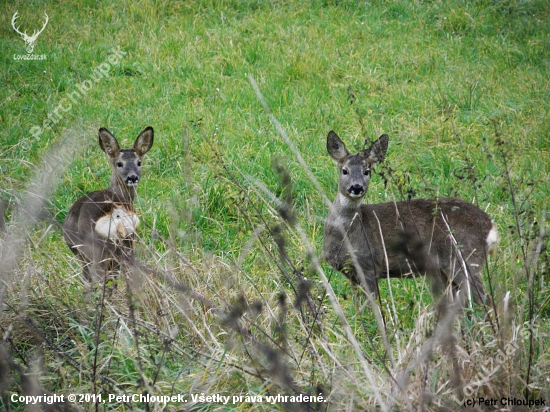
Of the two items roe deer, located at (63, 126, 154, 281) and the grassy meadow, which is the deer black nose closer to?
the grassy meadow

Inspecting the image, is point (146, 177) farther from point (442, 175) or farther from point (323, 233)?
point (442, 175)

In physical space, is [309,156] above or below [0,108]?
below

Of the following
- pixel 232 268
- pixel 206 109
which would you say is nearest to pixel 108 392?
pixel 232 268

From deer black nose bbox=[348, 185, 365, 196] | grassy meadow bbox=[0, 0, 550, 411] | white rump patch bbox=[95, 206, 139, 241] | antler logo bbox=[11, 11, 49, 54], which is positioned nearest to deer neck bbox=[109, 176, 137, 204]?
grassy meadow bbox=[0, 0, 550, 411]

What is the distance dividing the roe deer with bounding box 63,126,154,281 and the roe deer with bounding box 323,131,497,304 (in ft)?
4.36

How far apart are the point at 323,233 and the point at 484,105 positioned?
294cm

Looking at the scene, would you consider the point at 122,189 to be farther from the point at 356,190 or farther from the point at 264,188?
the point at 264,188

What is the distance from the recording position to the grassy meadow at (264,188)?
116 inches

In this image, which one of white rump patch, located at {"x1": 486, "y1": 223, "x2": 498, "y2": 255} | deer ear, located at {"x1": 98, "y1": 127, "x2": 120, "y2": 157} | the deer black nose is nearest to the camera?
white rump patch, located at {"x1": 486, "y1": 223, "x2": 498, "y2": 255}

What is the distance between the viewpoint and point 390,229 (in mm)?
5031

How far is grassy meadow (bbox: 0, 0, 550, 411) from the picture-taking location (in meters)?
2.94

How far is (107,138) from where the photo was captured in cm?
592

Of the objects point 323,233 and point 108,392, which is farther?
point 323,233

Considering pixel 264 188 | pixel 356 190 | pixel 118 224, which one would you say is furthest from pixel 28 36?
pixel 264 188
